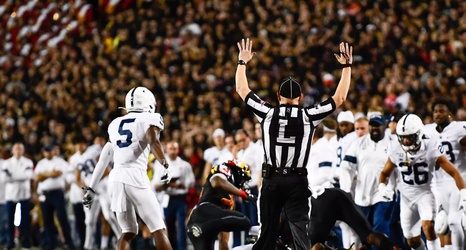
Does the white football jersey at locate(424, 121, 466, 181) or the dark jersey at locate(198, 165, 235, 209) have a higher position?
the white football jersey at locate(424, 121, 466, 181)

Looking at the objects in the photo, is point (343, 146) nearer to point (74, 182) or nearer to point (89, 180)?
point (89, 180)

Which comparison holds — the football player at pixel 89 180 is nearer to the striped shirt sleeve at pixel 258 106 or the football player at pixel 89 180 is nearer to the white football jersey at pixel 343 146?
the white football jersey at pixel 343 146

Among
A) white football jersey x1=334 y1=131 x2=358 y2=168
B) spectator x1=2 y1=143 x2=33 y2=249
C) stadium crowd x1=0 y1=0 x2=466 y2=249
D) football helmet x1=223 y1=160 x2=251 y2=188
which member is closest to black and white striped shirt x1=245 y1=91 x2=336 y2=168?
football helmet x1=223 y1=160 x2=251 y2=188

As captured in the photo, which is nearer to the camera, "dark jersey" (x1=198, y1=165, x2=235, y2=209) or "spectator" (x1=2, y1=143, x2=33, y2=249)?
"dark jersey" (x1=198, y1=165, x2=235, y2=209)

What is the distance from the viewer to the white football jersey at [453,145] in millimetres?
11328

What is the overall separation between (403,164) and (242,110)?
7.22m

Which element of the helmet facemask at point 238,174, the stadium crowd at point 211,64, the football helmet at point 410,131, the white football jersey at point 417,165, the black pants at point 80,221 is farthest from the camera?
the stadium crowd at point 211,64

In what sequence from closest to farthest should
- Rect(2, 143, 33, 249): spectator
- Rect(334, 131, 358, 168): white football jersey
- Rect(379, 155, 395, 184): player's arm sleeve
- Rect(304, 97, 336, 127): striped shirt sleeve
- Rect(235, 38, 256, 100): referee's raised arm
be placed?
1. Rect(304, 97, 336, 127): striped shirt sleeve
2. Rect(235, 38, 256, 100): referee's raised arm
3. Rect(379, 155, 395, 184): player's arm sleeve
4. Rect(334, 131, 358, 168): white football jersey
5. Rect(2, 143, 33, 249): spectator

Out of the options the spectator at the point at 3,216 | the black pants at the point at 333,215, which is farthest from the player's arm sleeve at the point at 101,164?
the spectator at the point at 3,216

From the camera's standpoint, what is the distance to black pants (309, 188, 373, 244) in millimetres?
10695

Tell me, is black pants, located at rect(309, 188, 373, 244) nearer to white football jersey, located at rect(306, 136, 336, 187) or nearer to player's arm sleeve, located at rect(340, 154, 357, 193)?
player's arm sleeve, located at rect(340, 154, 357, 193)

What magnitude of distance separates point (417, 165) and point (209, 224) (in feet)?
8.05

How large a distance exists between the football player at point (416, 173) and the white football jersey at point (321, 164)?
1.34 metres

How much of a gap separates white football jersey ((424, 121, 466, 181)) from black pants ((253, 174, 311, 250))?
271cm
